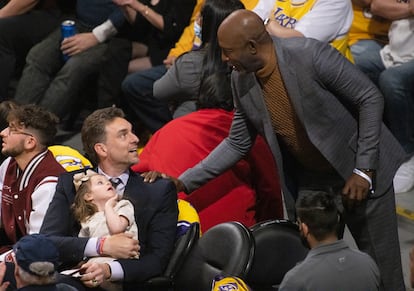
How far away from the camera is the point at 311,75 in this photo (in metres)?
4.40

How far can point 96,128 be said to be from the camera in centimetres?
470

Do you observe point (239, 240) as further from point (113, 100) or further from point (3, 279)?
point (113, 100)

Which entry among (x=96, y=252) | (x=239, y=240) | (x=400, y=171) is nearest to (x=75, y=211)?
(x=96, y=252)

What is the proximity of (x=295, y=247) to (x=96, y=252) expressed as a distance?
861 mm

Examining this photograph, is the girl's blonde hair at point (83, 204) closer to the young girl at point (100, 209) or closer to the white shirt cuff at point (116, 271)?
the young girl at point (100, 209)

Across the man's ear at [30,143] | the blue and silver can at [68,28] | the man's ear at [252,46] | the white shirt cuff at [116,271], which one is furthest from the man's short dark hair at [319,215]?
the blue and silver can at [68,28]

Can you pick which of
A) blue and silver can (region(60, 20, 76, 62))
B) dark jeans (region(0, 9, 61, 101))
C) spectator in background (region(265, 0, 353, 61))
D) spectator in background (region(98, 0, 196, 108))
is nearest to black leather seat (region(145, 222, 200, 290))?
spectator in background (region(265, 0, 353, 61))

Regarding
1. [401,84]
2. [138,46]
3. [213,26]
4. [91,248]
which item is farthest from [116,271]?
[138,46]

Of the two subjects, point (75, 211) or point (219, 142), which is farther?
point (219, 142)

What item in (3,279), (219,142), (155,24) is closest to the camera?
(3,279)

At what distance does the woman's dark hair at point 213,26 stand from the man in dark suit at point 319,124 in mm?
Answer: 548

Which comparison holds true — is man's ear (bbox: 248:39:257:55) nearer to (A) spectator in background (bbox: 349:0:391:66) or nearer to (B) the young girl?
(B) the young girl

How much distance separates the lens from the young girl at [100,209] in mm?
4375

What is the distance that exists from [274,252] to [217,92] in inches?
41.8
